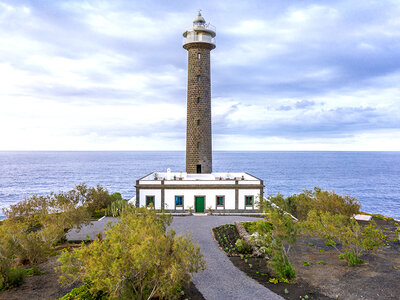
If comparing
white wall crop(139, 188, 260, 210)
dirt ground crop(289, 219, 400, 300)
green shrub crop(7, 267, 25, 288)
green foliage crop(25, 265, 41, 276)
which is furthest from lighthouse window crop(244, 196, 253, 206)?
green shrub crop(7, 267, 25, 288)

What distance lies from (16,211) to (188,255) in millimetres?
18520

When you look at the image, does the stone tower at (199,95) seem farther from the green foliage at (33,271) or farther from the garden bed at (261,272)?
the green foliage at (33,271)

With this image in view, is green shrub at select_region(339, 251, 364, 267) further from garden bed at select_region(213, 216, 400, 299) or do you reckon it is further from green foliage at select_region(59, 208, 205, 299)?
green foliage at select_region(59, 208, 205, 299)

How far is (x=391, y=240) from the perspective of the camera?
69.1 feet

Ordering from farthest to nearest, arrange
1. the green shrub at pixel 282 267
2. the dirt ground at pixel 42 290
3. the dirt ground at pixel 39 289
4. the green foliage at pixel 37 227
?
the green foliage at pixel 37 227
the green shrub at pixel 282 267
the dirt ground at pixel 39 289
the dirt ground at pixel 42 290

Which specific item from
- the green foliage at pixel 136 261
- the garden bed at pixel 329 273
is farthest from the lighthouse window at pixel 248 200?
the green foliage at pixel 136 261

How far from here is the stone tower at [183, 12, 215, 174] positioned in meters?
34.6

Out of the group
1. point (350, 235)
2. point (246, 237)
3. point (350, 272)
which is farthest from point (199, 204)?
point (350, 272)

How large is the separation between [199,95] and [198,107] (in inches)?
54.6

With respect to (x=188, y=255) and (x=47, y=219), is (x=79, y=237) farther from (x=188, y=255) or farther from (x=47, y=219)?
(x=188, y=255)

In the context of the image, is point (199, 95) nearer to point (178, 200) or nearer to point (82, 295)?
point (178, 200)

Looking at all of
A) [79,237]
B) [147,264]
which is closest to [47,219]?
[79,237]

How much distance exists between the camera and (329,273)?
49.9ft

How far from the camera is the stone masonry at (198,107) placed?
113 ft
